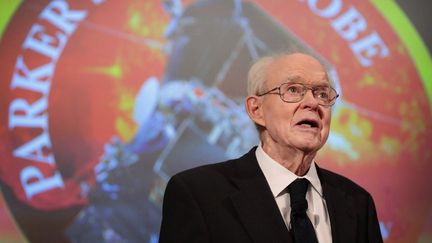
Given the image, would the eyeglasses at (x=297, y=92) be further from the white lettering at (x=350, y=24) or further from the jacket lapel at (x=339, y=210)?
the white lettering at (x=350, y=24)

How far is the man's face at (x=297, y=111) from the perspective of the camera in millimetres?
1540

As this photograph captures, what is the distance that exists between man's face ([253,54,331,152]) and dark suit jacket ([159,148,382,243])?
13 cm

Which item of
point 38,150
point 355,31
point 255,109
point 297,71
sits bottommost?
point 38,150

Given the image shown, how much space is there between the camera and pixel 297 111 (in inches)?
61.1

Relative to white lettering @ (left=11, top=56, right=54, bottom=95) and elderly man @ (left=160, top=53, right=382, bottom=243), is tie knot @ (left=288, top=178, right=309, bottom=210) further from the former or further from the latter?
white lettering @ (left=11, top=56, right=54, bottom=95)

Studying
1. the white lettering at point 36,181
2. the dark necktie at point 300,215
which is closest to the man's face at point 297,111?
the dark necktie at point 300,215

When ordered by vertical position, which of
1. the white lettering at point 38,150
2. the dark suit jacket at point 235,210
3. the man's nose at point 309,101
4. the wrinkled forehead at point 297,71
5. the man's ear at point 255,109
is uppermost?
the wrinkled forehead at point 297,71

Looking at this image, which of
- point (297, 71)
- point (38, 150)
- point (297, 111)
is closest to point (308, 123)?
point (297, 111)

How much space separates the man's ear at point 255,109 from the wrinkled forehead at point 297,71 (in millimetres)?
79

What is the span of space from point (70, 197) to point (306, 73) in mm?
1191

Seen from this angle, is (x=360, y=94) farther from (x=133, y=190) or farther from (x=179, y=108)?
(x=133, y=190)

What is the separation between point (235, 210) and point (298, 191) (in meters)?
0.19

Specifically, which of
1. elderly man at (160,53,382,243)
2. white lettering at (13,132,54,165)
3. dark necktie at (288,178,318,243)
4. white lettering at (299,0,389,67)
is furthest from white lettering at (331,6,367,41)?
white lettering at (13,132,54,165)

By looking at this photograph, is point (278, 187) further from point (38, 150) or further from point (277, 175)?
point (38, 150)
